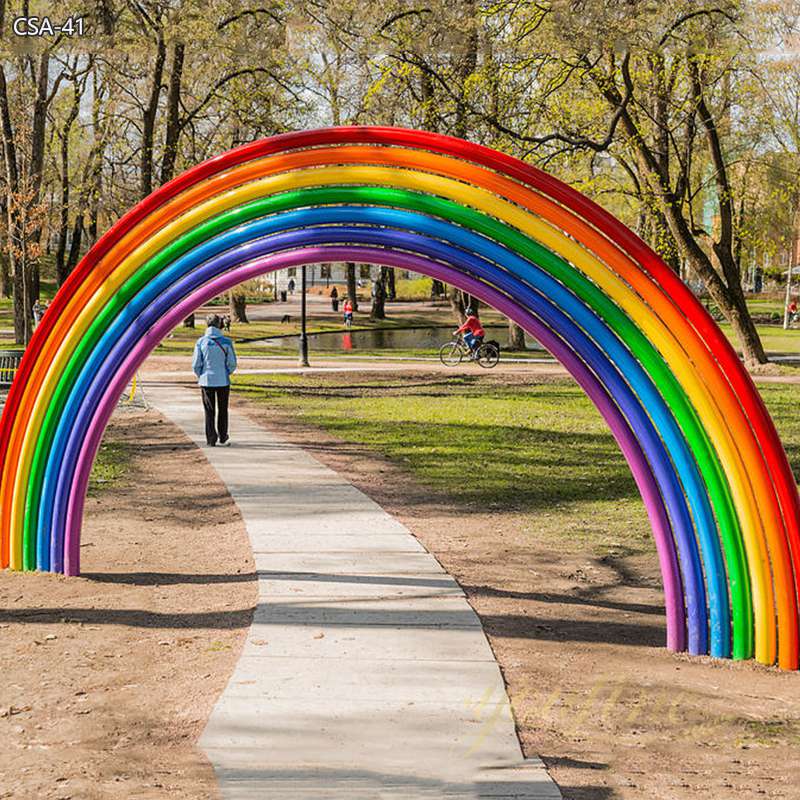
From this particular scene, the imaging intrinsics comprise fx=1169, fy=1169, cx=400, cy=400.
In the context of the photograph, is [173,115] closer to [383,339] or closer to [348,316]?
[383,339]

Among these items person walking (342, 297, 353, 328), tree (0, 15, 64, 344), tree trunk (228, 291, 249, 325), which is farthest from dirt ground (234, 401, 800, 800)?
tree trunk (228, 291, 249, 325)

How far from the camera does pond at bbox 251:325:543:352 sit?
128ft

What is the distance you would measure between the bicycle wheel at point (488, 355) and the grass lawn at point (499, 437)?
2.62m

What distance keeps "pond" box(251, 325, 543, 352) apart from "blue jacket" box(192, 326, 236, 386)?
22.2 m

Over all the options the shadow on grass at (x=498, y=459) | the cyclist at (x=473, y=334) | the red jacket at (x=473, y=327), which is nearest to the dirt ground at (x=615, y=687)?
the shadow on grass at (x=498, y=459)

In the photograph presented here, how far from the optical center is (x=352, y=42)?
24.7 m

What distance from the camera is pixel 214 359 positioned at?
14586 mm

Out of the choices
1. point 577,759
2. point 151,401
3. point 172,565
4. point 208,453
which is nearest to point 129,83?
point 151,401

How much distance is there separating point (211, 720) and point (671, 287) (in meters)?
3.45

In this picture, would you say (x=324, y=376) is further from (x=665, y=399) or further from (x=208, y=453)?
(x=665, y=399)

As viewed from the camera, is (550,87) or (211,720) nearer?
(211,720)

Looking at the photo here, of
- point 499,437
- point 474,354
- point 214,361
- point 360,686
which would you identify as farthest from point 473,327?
point 360,686

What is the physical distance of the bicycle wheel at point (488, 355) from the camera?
29.3 m

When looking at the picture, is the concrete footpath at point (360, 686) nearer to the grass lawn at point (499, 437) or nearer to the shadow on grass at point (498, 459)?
the grass lawn at point (499, 437)
